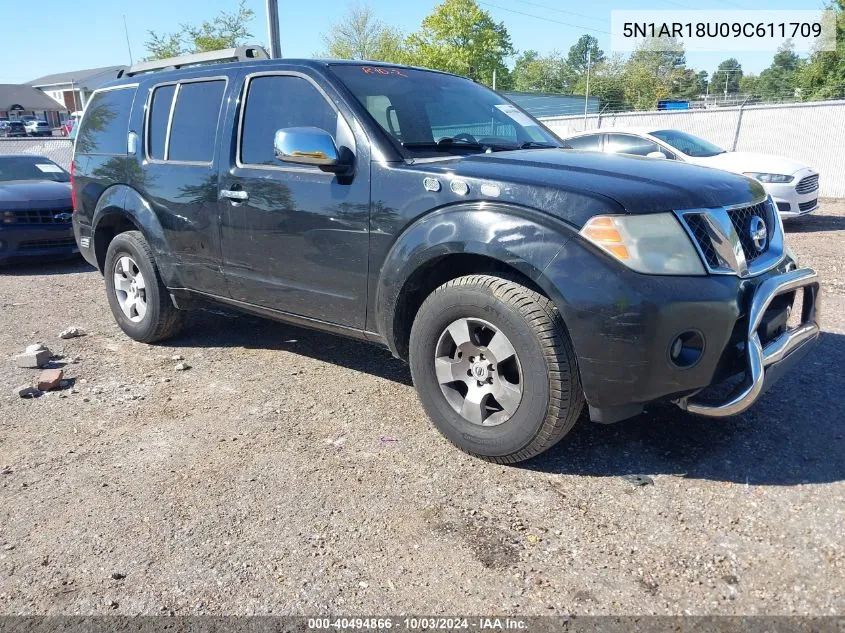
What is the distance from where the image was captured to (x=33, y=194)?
335 inches

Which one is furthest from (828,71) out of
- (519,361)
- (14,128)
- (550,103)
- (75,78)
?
(75,78)

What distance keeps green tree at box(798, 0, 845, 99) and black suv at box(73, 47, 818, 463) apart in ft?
126

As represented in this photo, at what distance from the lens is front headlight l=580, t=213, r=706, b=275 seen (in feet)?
8.81

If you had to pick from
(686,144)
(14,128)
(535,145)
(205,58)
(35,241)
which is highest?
(14,128)

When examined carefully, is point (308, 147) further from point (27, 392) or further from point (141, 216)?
point (27, 392)

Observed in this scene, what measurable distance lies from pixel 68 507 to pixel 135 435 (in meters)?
0.72

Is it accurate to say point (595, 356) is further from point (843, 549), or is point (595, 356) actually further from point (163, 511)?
point (163, 511)

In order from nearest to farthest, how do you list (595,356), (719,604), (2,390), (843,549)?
1. (719,604)
2. (843,549)
3. (595,356)
4. (2,390)

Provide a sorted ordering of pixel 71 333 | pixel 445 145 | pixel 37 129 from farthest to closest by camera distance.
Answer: pixel 37 129 < pixel 71 333 < pixel 445 145

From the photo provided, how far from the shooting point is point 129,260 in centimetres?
508

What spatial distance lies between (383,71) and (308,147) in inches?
39.2

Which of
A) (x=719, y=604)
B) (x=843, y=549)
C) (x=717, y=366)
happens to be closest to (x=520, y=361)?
(x=717, y=366)

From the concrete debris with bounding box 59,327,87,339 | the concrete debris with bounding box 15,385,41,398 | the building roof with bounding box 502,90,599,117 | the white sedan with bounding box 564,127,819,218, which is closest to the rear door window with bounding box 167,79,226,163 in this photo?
the concrete debris with bounding box 15,385,41,398

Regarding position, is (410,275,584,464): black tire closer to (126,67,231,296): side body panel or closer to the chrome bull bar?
the chrome bull bar
